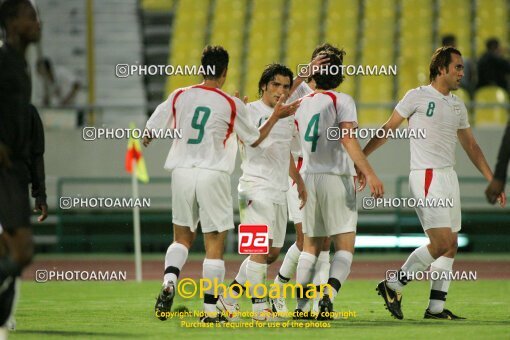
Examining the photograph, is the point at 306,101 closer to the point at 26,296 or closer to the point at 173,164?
the point at 173,164

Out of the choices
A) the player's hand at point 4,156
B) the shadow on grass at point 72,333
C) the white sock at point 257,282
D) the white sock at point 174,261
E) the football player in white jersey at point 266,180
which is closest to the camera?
the player's hand at point 4,156

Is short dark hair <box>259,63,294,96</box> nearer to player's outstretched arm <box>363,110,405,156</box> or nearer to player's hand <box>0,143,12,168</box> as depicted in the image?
player's outstretched arm <box>363,110,405,156</box>

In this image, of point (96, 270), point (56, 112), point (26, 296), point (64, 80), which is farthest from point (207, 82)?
point (64, 80)

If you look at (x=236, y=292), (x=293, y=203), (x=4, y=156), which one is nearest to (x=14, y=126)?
(x=4, y=156)

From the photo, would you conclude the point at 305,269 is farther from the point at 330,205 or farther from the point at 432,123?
the point at 432,123

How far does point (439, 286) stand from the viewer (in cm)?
948

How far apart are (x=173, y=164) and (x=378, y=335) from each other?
2.12 meters

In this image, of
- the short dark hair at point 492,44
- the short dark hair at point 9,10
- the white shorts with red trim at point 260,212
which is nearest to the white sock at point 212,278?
the white shorts with red trim at point 260,212

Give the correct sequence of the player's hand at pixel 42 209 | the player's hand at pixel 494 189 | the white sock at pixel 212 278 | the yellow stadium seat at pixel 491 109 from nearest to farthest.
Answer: the player's hand at pixel 494 189
the player's hand at pixel 42 209
the white sock at pixel 212 278
the yellow stadium seat at pixel 491 109

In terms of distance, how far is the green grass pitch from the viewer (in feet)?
27.3

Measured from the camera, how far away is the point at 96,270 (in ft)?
53.9

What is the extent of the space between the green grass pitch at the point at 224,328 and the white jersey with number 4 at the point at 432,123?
1.36 m

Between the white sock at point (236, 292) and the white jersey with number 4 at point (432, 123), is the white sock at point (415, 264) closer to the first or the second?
the white jersey with number 4 at point (432, 123)

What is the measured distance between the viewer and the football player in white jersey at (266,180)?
365 inches
